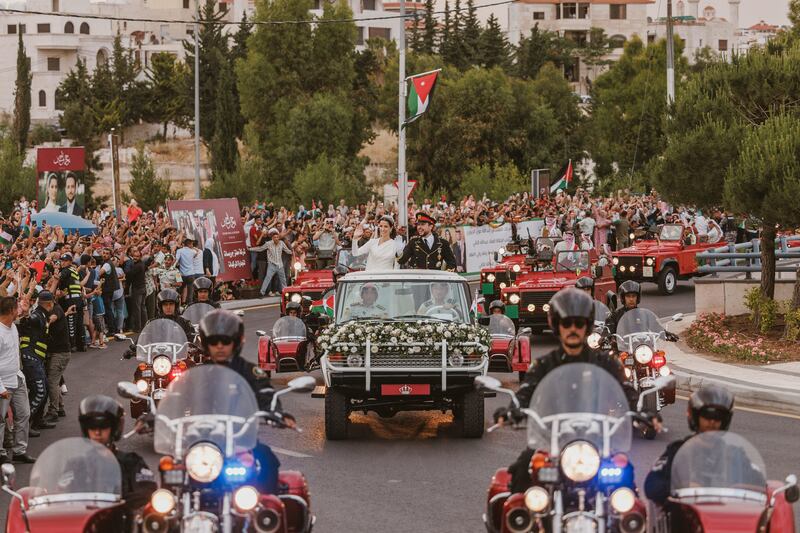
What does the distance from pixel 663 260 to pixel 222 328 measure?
25.7 meters

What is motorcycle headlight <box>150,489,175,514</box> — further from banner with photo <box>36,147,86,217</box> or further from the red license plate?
banner with photo <box>36,147,86,217</box>

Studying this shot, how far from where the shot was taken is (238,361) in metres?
8.31

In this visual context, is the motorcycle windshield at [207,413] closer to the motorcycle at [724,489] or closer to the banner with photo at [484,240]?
the motorcycle at [724,489]

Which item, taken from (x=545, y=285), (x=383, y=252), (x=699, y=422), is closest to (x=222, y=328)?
(x=699, y=422)

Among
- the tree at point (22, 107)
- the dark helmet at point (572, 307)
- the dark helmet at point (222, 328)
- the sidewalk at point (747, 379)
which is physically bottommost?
the sidewalk at point (747, 379)

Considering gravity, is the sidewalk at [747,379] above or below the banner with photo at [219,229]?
below

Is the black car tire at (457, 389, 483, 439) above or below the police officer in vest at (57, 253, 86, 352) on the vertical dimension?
below

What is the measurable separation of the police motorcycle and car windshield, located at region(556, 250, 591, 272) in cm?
1813

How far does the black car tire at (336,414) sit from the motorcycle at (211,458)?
6.66 m

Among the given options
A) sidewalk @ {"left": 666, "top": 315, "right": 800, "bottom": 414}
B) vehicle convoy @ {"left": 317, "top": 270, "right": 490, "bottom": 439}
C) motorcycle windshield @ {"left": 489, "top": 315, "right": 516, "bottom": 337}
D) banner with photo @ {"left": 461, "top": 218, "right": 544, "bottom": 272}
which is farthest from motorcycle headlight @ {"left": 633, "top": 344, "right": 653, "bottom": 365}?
banner with photo @ {"left": 461, "top": 218, "right": 544, "bottom": 272}

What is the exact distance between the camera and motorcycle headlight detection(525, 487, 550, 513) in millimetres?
7480

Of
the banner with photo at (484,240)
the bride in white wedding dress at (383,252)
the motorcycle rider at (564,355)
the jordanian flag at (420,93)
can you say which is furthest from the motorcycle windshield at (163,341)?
the banner with photo at (484,240)

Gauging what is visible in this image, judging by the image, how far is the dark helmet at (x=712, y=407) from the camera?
766 cm

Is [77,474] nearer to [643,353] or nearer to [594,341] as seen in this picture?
[643,353]
